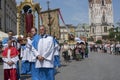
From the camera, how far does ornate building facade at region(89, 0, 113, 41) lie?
6171 inches

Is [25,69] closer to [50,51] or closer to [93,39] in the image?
[50,51]

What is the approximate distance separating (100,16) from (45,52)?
14853 cm

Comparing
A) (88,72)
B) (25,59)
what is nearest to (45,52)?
(25,59)

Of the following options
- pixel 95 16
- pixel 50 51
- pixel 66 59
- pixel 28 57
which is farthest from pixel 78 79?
pixel 95 16

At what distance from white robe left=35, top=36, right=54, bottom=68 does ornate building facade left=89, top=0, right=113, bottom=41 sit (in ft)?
485

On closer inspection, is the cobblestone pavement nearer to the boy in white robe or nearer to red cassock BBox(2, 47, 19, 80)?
red cassock BBox(2, 47, 19, 80)

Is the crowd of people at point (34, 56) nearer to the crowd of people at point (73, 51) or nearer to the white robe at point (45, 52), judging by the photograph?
the white robe at point (45, 52)

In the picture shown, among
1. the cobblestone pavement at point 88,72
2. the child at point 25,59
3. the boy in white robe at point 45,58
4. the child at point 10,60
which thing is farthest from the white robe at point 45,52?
the child at point 25,59

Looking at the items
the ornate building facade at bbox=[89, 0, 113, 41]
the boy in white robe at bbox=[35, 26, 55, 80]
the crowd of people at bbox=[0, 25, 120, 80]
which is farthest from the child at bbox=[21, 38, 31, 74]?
the ornate building facade at bbox=[89, 0, 113, 41]

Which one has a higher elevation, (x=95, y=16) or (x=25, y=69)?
(x=95, y=16)

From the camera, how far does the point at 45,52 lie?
30.6 ft

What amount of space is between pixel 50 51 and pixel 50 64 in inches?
13.4

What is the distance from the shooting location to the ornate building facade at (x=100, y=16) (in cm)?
15675

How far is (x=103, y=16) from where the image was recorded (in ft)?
514
